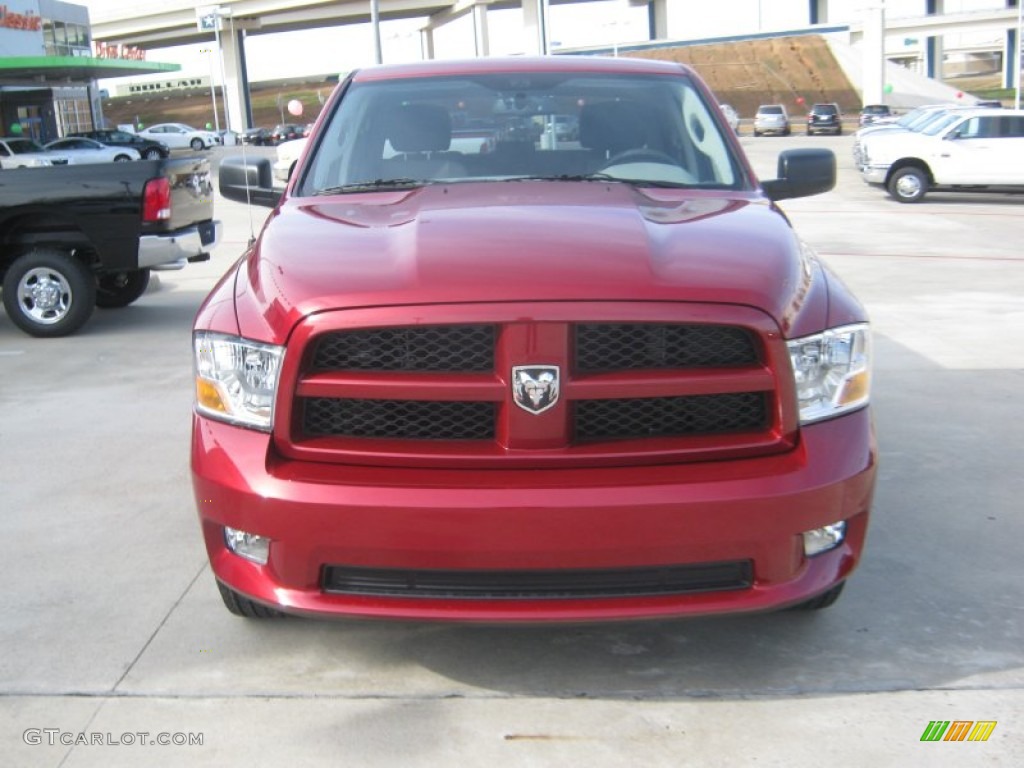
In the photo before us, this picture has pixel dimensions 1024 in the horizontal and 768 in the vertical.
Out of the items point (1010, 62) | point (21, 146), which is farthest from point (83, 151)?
point (1010, 62)

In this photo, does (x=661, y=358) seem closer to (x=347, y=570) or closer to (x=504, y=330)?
(x=504, y=330)

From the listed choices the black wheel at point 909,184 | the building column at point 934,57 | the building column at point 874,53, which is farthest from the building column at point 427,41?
the black wheel at point 909,184

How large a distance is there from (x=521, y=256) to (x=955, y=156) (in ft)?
58.8

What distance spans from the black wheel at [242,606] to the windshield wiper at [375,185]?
1.53 metres

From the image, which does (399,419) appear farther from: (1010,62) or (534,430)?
(1010,62)

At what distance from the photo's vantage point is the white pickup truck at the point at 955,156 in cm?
1908

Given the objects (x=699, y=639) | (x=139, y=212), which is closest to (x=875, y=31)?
(x=139, y=212)

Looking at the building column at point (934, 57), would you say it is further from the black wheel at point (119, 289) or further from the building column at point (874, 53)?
the black wheel at point (119, 289)

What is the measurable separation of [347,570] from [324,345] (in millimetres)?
589

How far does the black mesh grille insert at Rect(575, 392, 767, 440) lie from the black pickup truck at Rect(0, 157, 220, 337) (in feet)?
21.4

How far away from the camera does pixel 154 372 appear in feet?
25.1

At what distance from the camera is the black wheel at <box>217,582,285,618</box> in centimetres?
355

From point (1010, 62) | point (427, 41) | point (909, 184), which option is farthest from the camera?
point (1010, 62)

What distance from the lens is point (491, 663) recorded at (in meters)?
3.50
